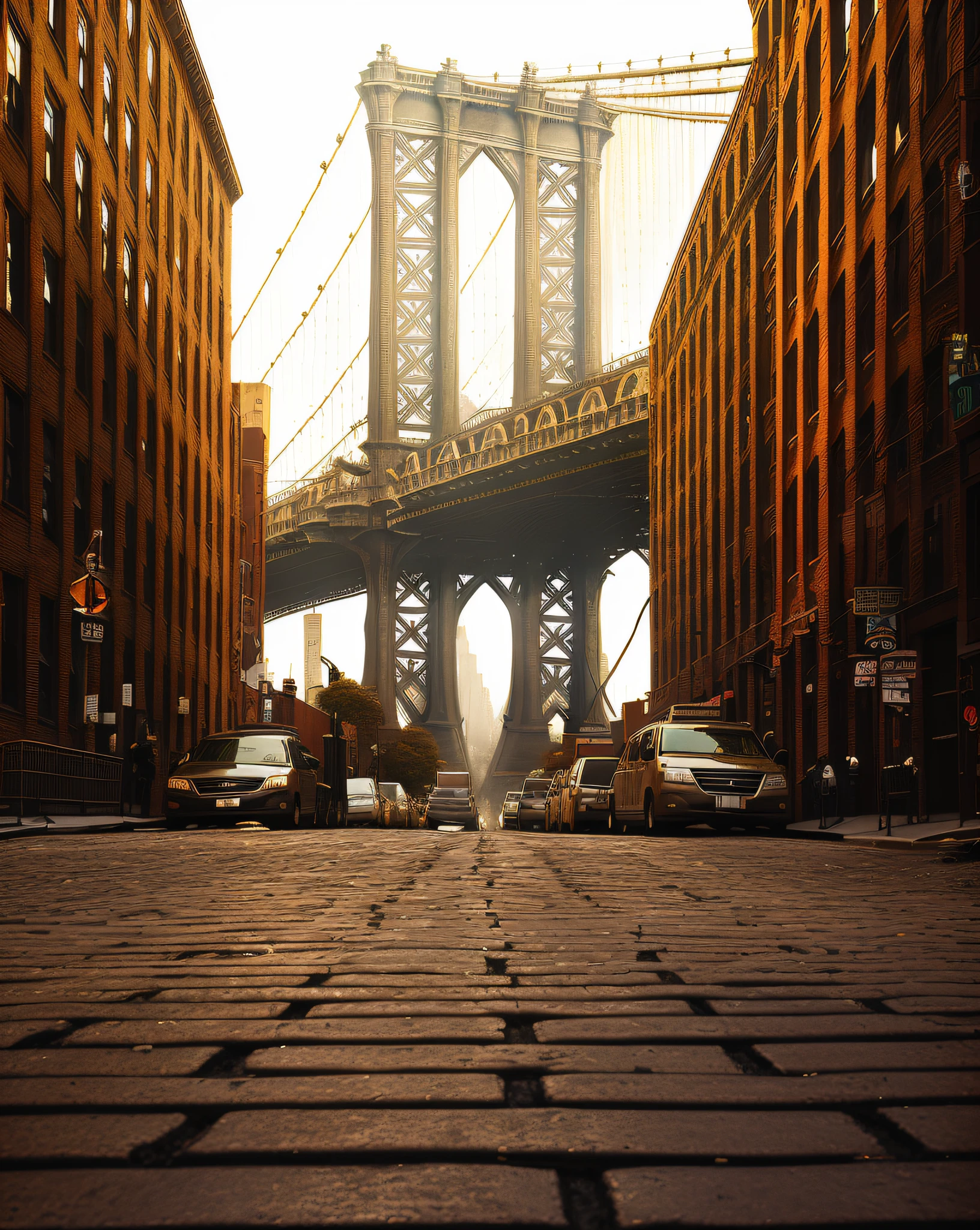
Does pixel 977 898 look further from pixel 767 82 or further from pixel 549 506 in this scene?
pixel 549 506

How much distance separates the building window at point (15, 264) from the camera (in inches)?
937

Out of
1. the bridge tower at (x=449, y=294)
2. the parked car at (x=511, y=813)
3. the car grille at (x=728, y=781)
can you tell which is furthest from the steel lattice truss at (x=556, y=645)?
the car grille at (x=728, y=781)

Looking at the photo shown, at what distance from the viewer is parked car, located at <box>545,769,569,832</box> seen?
28.8 meters

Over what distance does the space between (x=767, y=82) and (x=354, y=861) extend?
3385 cm

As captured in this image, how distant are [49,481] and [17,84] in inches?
277

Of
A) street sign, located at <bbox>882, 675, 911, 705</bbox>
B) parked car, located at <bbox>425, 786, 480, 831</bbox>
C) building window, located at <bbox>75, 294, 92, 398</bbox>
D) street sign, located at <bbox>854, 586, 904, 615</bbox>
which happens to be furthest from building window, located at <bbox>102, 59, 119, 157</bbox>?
street sign, located at <bbox>882, 675, 911, 705</bbox>

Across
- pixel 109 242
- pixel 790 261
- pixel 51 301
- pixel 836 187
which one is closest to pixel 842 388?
pixel 836 187

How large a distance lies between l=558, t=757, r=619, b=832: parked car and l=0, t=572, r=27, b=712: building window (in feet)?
32.4

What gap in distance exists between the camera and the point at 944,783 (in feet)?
76.4

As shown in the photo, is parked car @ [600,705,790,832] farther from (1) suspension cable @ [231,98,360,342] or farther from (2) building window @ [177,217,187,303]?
(1) suspension cable @ [231,98,360,342]

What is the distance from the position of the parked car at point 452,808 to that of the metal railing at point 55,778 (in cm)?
1738

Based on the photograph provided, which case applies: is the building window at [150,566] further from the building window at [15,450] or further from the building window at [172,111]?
the building window at [172,111]

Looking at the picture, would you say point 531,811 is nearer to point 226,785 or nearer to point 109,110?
point 226,785

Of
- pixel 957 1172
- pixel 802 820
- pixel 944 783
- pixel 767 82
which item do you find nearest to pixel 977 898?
pixel 957 1172
